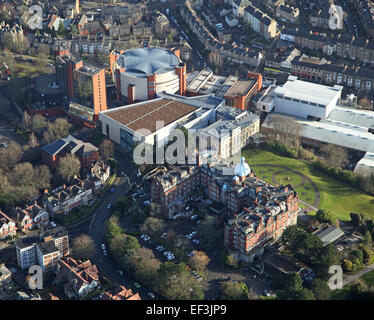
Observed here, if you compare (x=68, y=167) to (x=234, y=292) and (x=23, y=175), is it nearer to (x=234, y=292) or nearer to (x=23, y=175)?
(x=23, y=175)

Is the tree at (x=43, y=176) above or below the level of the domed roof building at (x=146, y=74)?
below

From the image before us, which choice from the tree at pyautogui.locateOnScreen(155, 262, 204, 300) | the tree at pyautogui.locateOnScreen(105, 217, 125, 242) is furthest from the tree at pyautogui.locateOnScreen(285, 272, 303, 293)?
the tree at pyautogui.locateOnScreen(105, 217, 125, 242)

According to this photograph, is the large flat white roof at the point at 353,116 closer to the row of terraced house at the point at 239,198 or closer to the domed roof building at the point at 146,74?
the row of terraced house at the point at 239,198

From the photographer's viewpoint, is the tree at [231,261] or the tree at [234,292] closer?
the tree at [234,292]

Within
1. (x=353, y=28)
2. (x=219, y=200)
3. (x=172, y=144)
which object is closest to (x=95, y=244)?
(x=219, y=200)

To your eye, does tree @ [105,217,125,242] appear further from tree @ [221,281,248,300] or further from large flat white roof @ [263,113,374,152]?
large flat white roof @ [263,113,374,152]

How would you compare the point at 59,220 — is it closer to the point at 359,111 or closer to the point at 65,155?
the point at 65,155

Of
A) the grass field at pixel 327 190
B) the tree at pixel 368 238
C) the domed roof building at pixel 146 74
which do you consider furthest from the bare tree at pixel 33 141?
the tree at pixel 368 238

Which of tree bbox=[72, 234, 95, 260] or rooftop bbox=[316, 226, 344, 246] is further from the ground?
rooftop bbox=[316, 226, 344, 246]
